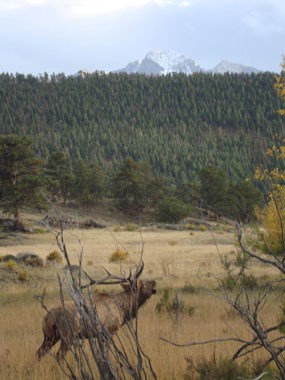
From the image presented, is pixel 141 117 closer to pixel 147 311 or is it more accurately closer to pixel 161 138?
pixel 161 138

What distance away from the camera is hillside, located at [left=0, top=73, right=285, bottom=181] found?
137 meters

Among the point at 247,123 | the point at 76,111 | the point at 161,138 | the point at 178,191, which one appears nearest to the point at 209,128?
the point at 247,123

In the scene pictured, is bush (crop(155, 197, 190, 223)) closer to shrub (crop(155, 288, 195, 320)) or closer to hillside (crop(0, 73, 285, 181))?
shrub (crop(155, 288, 195, 320))

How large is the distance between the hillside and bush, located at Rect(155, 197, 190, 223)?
61261 mm

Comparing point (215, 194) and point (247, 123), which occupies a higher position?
point (247, 123)

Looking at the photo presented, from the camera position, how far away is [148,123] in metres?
183

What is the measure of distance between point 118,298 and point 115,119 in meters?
178

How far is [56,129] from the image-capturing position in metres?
167

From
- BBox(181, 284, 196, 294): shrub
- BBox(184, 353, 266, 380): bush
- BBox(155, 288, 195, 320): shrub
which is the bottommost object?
BBox(181, 284, 196, 294): shrub

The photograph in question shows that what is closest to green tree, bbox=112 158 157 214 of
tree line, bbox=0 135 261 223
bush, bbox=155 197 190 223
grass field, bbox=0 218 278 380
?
tree line, bbox=0 135 261 223

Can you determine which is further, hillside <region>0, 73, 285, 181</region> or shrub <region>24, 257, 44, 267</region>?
hillside <region>0, 73, 285, 181</region>

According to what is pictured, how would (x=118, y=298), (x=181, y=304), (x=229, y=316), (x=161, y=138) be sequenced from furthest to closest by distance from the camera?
(x=161, y=138) → (x=181, y=304) → (x=229, y=316) → (x=118, y=298)

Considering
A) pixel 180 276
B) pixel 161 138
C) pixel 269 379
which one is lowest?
pixel 180 276

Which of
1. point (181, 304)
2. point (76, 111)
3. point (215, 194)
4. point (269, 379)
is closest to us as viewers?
point (269, 379)
